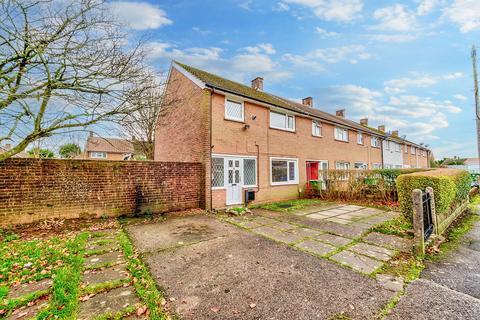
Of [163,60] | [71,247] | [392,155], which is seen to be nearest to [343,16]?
[163,60]

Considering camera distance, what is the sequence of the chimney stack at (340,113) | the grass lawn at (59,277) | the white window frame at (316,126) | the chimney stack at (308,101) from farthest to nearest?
1. the chimney stack at (340,113)
2. the chimney stack at (308,101)
3. the white window frame at (316,126)
4. the grass lawn at (59,277)

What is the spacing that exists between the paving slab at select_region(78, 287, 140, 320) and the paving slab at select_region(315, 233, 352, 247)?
4.22 m

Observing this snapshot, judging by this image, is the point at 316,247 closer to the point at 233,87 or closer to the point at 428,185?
the point at 428,185

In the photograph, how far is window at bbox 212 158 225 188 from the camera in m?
9.51

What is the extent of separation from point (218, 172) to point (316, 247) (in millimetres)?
5842

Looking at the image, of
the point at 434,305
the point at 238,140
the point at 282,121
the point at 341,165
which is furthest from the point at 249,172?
the point at 341,165

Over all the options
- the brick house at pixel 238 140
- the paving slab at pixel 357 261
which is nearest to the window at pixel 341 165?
the brick house at pixel 238 140

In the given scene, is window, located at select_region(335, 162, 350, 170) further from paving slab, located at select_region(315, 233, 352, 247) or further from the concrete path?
the concrete path

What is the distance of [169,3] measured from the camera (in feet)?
24.1

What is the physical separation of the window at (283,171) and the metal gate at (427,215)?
23.8 ft

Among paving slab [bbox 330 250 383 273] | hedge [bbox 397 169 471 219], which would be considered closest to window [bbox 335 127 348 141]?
hedge [bbox 397 169 471 219]

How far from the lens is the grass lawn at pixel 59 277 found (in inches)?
98.7

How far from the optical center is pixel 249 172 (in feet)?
35.7

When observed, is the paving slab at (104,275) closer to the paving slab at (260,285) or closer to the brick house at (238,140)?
the paving slab at (260,285)
